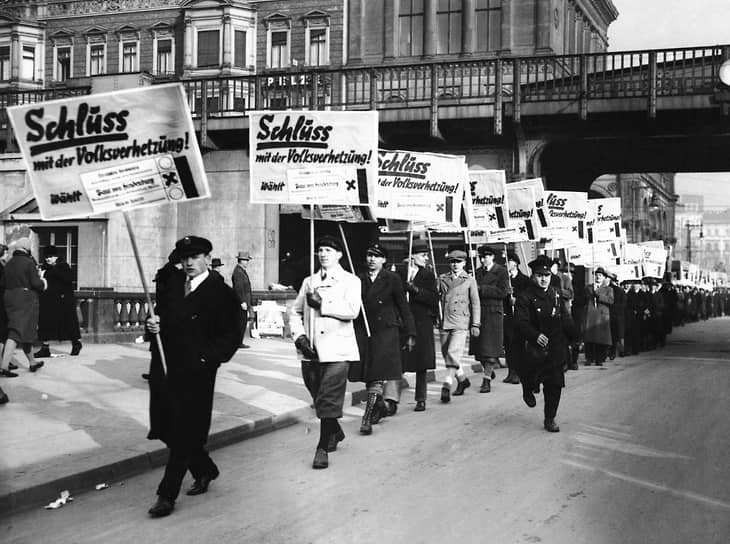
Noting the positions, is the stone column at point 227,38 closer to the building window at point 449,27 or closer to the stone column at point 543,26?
the building window at point 449,27

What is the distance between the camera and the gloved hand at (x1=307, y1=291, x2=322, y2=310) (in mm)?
8273

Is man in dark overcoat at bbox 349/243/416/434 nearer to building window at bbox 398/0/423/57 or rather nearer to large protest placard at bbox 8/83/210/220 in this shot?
large protest placard at bbox 8/83/210/220

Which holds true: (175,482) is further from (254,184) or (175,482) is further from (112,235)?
(112,235)

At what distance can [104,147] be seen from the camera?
708 cm

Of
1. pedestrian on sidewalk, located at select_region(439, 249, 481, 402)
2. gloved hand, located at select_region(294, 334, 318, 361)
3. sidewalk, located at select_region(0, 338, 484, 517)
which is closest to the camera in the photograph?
sidewalk, located at select_region(0, 338, 484, 517)

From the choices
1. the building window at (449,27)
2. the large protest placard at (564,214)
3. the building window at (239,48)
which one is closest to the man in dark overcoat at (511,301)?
the large protest placard at (564,214)

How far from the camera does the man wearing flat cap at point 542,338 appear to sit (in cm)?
1015

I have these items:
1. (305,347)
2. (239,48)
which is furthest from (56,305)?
(239,48)

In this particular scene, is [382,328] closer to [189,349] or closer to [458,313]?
[458,313]

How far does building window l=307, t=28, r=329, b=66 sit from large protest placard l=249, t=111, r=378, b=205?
31295mm

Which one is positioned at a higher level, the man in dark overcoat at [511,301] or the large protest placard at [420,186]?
the large protest placard at [420,186]

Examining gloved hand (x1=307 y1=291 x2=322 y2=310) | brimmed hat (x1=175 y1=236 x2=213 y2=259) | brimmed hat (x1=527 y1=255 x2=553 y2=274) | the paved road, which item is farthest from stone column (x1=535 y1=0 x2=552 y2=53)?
brimmed hat (x1=175 y1=236 x2=213 y2=259)

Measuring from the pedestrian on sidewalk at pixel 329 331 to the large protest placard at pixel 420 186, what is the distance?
19.4 ft

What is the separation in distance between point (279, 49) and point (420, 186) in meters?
30.1
